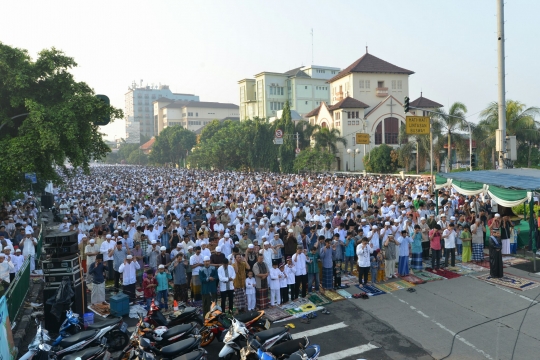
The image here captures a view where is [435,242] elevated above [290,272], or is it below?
above

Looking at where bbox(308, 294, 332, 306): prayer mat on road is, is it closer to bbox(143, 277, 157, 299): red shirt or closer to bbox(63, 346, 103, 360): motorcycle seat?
bbox(143, 277, 157, 299): red shirt

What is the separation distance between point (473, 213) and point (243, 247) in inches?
371

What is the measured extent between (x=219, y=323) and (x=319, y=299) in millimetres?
3304

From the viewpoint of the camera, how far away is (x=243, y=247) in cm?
1317

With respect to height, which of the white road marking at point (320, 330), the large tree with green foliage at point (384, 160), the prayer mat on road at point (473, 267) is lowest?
the white road marking at point (320, 330)

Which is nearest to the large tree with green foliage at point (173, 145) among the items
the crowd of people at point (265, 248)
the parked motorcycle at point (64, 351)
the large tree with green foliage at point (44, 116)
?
the crowd of people at point (265, 248)

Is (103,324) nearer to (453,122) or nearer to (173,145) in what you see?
(453,122)

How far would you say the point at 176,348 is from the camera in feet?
23.1

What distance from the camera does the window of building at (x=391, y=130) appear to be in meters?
50.0

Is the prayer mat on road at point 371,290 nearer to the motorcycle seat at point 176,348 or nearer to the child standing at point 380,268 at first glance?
the child standing at point 380,268

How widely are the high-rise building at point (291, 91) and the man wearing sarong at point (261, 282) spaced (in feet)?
232

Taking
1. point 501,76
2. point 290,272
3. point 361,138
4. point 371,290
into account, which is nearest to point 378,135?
point 361,138

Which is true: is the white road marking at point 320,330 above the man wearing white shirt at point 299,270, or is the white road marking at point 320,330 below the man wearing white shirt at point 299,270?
below

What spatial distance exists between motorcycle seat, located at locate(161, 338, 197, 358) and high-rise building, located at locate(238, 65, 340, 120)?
243 ft
